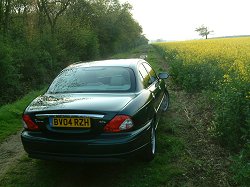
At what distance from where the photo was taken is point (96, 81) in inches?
205

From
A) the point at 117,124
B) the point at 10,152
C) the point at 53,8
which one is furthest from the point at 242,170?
the point at 53,8

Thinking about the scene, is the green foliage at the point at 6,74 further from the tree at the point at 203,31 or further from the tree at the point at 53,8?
the tree at the point at 203,31

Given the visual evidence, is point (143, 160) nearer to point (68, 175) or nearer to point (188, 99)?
point (68, 175)

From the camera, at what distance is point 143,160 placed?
500 centimetres

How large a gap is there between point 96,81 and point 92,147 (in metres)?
1.45

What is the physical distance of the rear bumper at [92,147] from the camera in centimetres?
407

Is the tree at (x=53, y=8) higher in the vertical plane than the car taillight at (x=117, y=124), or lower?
higher

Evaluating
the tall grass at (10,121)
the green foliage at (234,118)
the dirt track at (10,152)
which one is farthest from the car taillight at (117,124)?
the tall grass at (10,121)

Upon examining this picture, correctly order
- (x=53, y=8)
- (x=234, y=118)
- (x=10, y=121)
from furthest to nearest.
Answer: (x=53, y=8), (x=10, y=121), (x=234, y=118)

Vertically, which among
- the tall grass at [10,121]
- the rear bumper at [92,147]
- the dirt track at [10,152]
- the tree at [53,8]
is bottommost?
the dirt track at [10,152]

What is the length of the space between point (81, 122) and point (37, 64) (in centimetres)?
1354

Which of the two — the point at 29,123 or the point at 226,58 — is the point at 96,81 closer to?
the point at 29,123

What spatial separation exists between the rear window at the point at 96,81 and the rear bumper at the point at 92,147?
1.02 metres

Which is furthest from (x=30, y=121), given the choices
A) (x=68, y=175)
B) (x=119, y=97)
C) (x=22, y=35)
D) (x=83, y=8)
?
(x=83, y=8)
